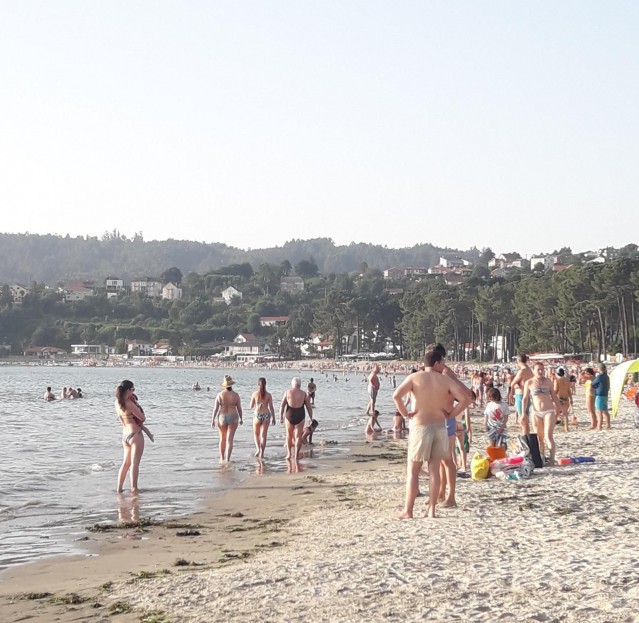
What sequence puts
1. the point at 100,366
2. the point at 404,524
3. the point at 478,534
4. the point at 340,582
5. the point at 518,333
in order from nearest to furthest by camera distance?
the point at 340,582, the point at 478,534, the point at 404,524, the point at 518,333, the point at 100,366

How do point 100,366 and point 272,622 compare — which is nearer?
point 272,622

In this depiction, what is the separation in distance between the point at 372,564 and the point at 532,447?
577 cm

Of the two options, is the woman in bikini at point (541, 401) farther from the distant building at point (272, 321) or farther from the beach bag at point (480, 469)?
the distant building at point (272, 321)

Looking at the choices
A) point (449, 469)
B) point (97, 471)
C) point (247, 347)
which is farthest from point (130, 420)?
point (247, 347)

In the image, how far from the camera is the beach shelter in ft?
60.7

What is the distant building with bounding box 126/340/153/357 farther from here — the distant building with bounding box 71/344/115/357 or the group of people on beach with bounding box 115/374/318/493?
the group of people on beach with bounding box 115/374/318/493

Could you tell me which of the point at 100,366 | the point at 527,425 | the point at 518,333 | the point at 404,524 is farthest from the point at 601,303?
the point at 100,366

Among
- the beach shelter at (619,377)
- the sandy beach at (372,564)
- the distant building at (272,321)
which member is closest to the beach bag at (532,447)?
the sandy beach at (372,564)

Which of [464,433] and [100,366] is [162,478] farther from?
[100,366]

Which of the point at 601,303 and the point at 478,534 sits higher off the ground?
the point at 601,303

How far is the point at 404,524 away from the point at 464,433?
4324 mm

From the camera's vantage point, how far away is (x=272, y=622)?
5.56 metres

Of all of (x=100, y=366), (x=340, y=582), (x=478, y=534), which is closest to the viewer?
(x=340, y=582)

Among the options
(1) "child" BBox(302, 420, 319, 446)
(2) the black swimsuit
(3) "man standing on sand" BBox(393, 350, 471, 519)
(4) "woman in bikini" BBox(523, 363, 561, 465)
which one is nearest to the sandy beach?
(3) "man standing on sand" BBox(393, 350, 471, 519)
